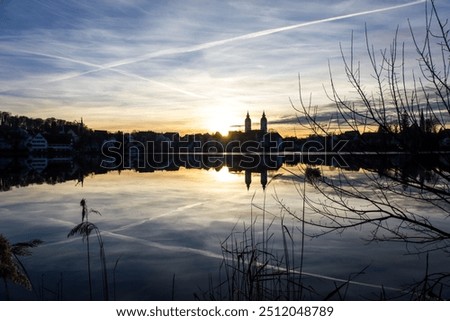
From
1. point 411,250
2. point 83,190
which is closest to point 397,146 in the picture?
point 411,250

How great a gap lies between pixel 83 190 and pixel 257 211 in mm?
11850

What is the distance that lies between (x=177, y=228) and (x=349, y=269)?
580 cm

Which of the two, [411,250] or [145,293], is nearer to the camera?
[145,293]

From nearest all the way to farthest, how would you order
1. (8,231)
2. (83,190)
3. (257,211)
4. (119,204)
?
1. (8,231)
2. (257,211)
3. (119,204)
4. (83,190)

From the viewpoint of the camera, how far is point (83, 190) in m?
23.6

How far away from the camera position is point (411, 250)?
32.4ft

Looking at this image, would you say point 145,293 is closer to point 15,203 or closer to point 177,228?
point 177,228

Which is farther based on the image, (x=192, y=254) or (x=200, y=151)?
(x=200, y=151)

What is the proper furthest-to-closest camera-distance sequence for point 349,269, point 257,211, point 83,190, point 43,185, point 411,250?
point 43,185
point 83,190
point 257,211
point 411,250
point 349,269
